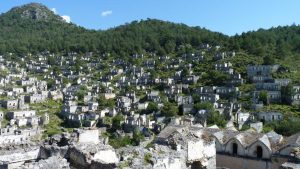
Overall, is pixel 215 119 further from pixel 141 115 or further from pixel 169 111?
pixel 141 115

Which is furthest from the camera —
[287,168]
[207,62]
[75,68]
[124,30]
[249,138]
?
[124,30]

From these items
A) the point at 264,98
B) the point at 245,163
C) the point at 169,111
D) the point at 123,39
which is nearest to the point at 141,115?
the point at 169,111

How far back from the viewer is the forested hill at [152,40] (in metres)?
118

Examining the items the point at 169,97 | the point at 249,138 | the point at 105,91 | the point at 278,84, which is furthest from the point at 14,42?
the point at 249,138

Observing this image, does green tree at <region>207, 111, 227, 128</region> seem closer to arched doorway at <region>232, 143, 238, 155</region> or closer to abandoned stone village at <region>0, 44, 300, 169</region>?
abandoned stone village at <region>0, 44, 300, 169</region>

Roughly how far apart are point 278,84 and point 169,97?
67.9 ft

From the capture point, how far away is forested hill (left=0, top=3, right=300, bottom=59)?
118 metres

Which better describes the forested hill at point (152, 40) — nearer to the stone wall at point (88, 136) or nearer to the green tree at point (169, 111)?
the green tree at point (169, 111)

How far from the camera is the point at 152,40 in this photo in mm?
148375

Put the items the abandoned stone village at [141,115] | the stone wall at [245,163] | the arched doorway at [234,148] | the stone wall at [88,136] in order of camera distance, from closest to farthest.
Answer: the abandoned stone village at [141,115] → the stone wall at [88,136] → the stone wall at [245,163] → the arched doorway at [234,148]

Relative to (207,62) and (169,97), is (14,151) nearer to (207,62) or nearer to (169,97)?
(169,97)

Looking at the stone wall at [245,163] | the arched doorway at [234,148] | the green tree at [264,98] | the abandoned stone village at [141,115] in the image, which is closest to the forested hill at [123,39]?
the abandoned stone village at [141,115]

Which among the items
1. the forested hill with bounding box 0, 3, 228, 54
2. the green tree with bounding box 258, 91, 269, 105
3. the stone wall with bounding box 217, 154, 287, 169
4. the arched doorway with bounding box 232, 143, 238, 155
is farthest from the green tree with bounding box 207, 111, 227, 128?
A: the forested hill with bounding box 0, 3, 228, 54

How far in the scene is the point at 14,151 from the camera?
22766mm
